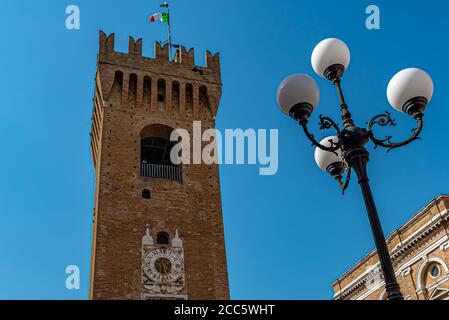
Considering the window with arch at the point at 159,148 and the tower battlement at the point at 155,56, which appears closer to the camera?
the window with arch at the point at 159,148

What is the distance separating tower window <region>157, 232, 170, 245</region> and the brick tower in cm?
4

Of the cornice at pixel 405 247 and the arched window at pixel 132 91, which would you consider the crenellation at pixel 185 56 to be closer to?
the arched window at pixel 132 91

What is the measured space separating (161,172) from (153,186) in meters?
0.85

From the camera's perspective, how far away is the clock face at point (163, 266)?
58.6 ft

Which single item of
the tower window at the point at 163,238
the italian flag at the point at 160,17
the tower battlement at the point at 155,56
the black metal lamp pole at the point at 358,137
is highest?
the italian flag at the point at 160,17

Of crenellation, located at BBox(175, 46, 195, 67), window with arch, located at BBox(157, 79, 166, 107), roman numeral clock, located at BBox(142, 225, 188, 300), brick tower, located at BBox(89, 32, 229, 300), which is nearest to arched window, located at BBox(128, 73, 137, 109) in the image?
brick tower, located at BBox(89, 32, 229, 300)

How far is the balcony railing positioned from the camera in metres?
20.5

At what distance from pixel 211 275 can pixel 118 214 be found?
4.04m

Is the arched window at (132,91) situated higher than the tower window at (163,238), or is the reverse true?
the arched window at (132,91)

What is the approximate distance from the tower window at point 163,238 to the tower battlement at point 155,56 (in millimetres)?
8284

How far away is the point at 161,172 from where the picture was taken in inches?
814

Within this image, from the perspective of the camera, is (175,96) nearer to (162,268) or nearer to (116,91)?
(116,91)

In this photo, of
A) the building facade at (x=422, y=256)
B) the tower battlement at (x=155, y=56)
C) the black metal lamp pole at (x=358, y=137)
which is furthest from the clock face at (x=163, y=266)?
the building facade at (x=422, y=256)
